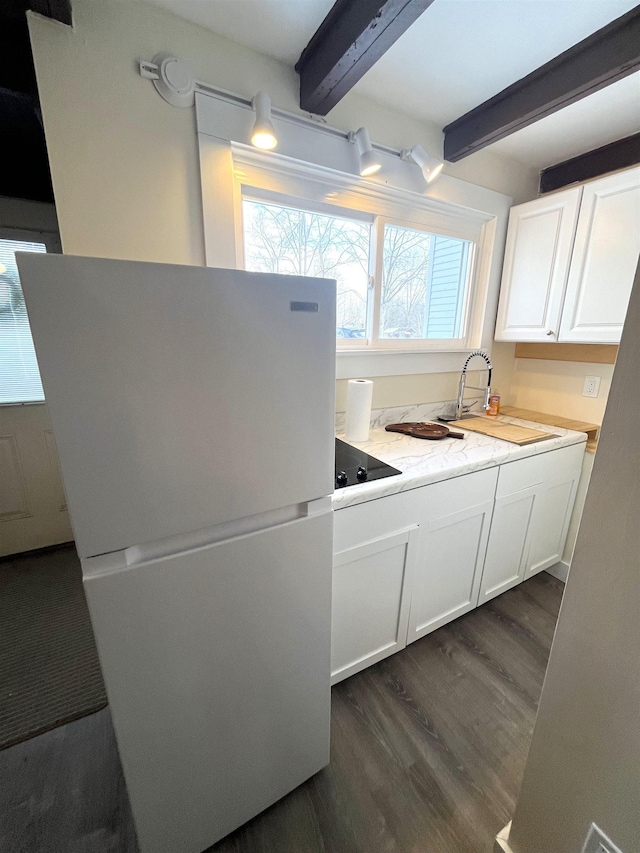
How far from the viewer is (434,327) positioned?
81.0 inches

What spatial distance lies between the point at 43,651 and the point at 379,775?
152 cm

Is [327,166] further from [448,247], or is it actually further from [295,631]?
[295,631]

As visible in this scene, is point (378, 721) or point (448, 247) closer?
point (378, 721)

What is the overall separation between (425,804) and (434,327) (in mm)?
2071

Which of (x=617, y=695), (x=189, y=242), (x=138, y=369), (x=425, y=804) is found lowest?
(x=425, y=804)

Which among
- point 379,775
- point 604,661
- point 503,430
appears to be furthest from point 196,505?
point 503,430

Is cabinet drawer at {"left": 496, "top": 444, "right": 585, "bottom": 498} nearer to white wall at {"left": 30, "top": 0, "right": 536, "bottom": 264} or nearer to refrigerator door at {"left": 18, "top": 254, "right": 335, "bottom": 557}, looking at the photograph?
refrigerator door at {"left": 18, "top": 254, "right": 335, "bottom": 557}

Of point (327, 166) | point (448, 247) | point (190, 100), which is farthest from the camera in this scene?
point (448, 247)

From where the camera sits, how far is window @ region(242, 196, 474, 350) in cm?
152

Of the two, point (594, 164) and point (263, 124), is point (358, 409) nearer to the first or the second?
point (263, 124)

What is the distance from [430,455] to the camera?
148cm

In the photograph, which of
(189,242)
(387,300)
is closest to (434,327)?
(387,300)

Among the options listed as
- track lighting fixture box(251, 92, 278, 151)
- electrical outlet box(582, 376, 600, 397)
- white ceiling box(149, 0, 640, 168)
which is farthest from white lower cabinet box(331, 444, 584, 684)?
white ceiling box(149, 0, 640, 168)

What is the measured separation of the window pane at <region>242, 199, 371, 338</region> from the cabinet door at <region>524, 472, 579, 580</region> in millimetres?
1286
